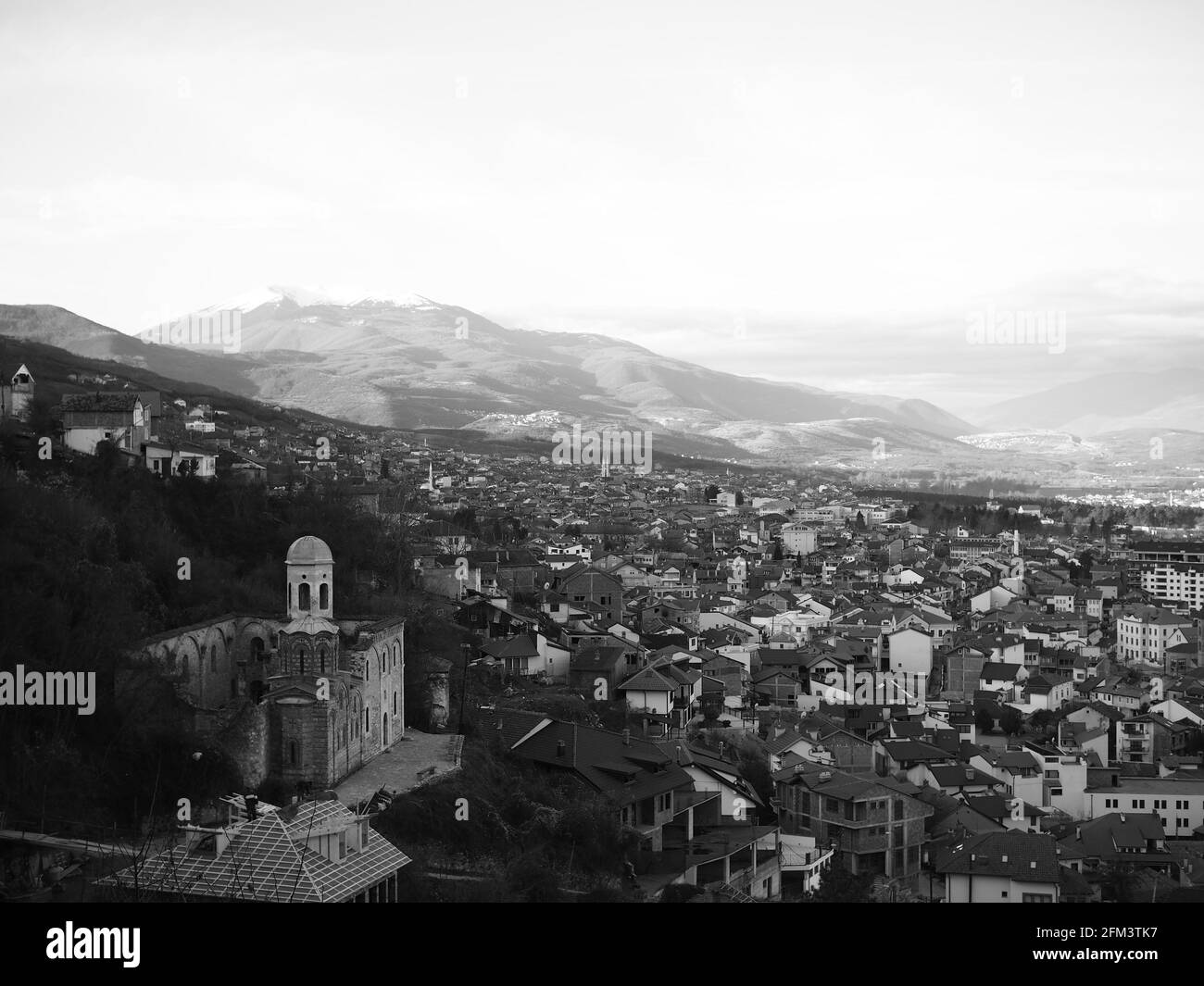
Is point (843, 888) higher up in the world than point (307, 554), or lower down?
lower down

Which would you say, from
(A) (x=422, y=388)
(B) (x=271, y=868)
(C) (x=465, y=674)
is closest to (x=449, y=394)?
(A) (x=422, y=388)

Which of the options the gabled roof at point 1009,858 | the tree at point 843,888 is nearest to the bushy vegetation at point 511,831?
the tree at point 843,888

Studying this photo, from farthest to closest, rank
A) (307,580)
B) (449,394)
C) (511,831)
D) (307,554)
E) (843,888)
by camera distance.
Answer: (449,394)
(307,554)
(307,580)
(511,831)
(843,888)

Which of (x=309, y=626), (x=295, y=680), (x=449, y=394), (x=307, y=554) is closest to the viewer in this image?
(x=295, y=680)

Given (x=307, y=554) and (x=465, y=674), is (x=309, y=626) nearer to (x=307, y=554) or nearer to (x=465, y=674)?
(x=307, y=554)

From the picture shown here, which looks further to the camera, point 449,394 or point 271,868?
point 449,394

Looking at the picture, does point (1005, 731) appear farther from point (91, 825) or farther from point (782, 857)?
point (91, 825)

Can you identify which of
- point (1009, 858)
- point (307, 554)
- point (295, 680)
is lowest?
point (1009, 858)

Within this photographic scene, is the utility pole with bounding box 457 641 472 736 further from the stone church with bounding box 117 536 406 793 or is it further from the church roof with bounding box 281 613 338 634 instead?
the church roof with bounding box 281 613 338 634

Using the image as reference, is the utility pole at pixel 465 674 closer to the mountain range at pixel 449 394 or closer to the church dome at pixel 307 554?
the church dome at pixel 307 554
